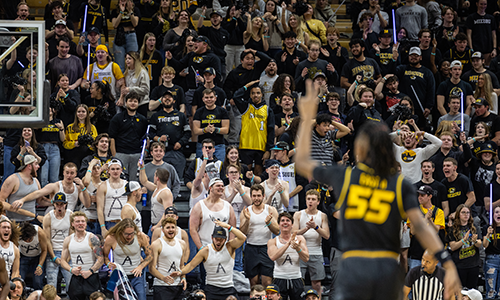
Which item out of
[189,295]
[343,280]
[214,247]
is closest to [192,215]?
[214,247]

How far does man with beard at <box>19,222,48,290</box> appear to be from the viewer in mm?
10188

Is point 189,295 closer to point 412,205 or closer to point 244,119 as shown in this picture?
point 244,119

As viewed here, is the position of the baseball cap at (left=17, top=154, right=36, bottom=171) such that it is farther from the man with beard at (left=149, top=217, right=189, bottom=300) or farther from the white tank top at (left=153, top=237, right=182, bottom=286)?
the white tank top at (left=153, top=237, right=182, bottom=286)

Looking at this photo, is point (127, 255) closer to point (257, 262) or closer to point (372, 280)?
point (257, 262)

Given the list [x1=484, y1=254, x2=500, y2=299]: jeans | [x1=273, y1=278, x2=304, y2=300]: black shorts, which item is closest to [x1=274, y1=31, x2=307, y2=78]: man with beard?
[x1=273, y1=278, x2=304, y2=300]: black shorts

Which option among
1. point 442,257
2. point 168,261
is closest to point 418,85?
point 168,261

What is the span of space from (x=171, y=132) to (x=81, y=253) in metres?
2.80

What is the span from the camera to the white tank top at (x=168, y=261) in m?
10.1

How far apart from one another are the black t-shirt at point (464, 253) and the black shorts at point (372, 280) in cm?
714

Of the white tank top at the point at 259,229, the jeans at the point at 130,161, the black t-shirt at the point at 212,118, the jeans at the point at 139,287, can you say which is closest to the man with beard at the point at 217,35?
the black t-shirt at the point at 212,118

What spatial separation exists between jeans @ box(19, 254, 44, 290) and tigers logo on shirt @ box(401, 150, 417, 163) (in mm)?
6248

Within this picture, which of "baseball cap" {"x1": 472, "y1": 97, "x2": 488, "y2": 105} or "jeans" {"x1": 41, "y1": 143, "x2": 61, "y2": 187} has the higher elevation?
"baseball cap" {"x1": 472, "y1": 97, "x2": 488, "y2": 105}

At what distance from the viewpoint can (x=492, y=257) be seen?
11016 millimetres

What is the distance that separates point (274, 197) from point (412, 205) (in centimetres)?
705
